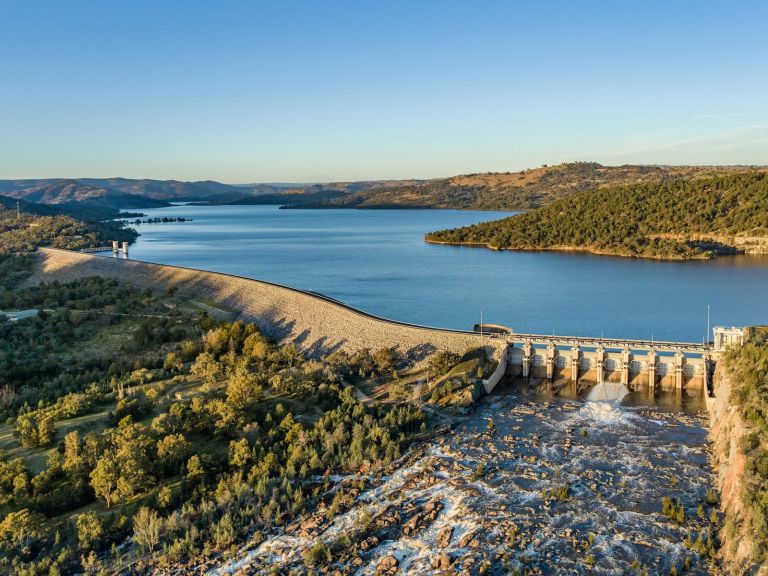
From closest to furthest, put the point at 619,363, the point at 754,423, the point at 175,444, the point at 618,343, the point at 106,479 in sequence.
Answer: the point at 106,479 → the point at 754,423 → the point at 175,444 → the point at 619,363 → the point at 618,343

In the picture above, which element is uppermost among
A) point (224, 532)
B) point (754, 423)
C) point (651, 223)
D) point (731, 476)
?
point (651, 223)

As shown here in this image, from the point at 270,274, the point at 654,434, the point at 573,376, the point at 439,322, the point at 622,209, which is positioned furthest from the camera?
the point at 622,209

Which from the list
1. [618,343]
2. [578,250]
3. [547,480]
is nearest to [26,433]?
[547,480]

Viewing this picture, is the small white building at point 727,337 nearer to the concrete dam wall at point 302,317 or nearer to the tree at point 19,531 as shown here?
the concrete dam wall at point 302,317

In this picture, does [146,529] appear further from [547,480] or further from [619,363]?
[619,363]

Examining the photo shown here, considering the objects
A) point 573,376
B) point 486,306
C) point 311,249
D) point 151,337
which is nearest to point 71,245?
point 311,249

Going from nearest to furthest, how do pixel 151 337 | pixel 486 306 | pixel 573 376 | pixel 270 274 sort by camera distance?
pixel 573 376
pixel 151 337
pixel 486 306
pixel 270 274

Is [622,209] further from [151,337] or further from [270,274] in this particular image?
[151,337]
